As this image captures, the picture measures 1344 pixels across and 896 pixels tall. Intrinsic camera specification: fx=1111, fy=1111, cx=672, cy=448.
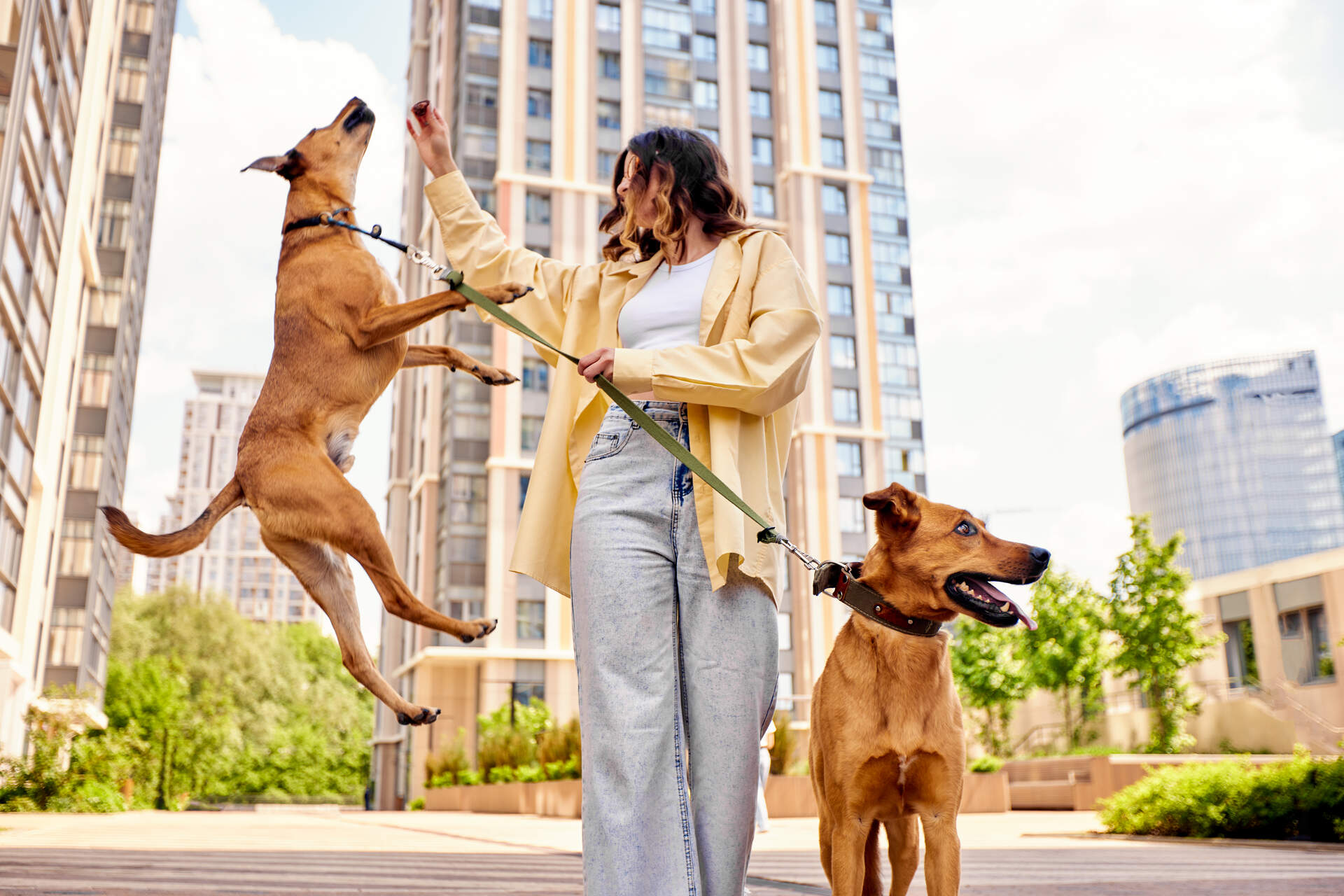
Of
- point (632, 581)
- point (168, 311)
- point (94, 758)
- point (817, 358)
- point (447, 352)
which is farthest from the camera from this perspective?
point (817, 358)

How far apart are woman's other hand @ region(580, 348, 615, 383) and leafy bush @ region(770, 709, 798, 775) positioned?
14.0 meters

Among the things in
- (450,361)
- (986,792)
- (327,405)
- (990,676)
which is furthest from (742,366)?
(990,676)

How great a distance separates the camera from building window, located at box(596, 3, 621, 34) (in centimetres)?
4694

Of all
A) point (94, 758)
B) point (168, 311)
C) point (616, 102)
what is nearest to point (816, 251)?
point (616, 102)

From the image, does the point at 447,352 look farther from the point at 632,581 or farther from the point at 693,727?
the point at 693,727

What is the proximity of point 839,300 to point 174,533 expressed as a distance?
46230 mm

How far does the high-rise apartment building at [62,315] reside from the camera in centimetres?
2064

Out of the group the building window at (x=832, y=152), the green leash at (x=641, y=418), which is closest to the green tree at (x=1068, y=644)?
the green leash at (x=641, y=418)

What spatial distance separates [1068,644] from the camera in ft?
81.5

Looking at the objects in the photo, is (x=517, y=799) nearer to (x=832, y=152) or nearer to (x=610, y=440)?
(x=610, y=440)

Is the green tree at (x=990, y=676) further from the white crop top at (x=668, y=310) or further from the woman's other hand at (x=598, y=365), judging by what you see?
the woman's other hand at (x=598, y=365)

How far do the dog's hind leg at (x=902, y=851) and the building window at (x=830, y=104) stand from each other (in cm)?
4843

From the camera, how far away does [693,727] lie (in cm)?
251

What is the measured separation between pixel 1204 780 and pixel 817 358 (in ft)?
118
